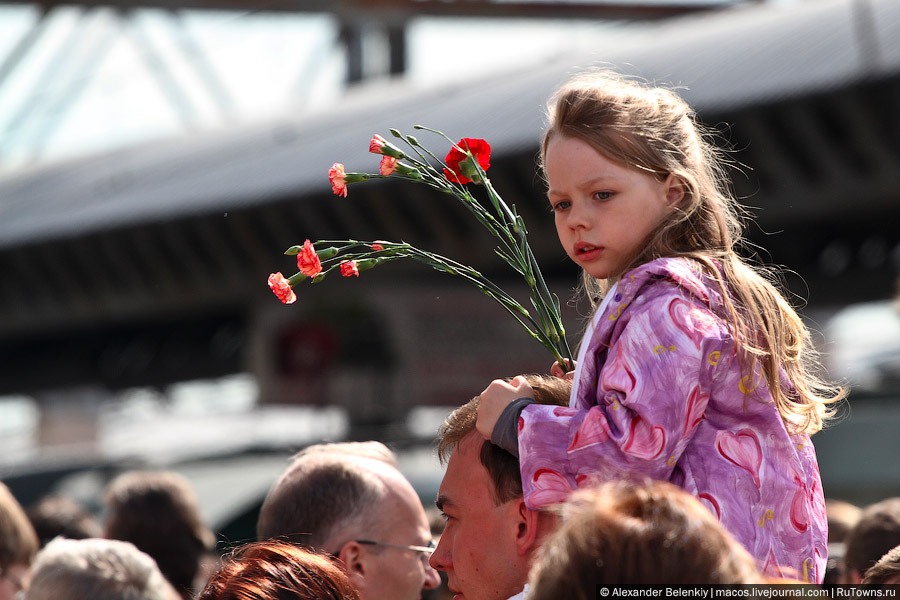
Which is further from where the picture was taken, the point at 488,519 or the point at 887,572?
the point at 887,572

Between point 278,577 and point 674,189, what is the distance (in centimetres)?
124

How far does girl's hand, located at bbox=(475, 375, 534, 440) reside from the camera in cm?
317

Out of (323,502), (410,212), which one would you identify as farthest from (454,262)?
(410,212)

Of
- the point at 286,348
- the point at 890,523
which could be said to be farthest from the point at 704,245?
the point at 286,348

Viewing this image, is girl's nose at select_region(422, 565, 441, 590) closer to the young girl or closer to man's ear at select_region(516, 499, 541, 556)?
man's ear at select_region(516, 499, 541, 556)

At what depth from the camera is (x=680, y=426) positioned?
9.67 feet

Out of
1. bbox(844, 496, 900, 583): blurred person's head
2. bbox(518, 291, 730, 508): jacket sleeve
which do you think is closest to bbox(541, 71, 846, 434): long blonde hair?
bbox(518, 291, 730, 508): jacket sleeve

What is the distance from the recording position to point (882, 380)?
70.1 ft

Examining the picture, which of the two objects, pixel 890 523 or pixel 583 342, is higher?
pixel 583 342

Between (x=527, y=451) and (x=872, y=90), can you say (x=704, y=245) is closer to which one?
(x=527, y=451)

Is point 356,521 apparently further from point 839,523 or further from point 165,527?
point 839,523

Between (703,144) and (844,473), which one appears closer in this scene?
(703,144)

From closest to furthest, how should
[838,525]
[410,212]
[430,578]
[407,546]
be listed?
1. [407,546]
2. [430,578]
3. [838,525]
4. [410,212]

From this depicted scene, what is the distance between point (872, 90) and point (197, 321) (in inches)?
776
